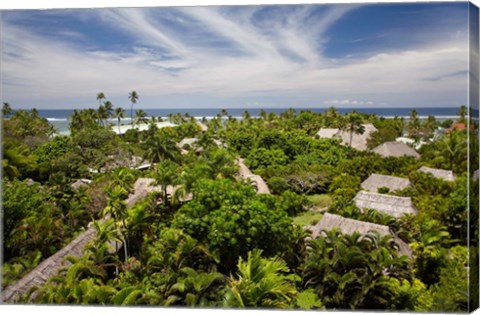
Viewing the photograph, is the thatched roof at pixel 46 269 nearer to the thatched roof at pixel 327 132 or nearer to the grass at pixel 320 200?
the grass at pixel 320 200

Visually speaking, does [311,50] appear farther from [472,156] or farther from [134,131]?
[134,131]

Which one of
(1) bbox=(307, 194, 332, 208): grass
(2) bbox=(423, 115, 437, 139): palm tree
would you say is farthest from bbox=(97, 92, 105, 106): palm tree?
(1) bbox=(307, 194, 332, 208): grass

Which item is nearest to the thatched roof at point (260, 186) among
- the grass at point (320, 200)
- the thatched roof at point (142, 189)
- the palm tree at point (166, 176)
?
the grass at point (320, 200)

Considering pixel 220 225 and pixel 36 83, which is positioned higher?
pixel 36 83

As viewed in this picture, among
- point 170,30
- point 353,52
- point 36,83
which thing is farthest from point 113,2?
point 353,52

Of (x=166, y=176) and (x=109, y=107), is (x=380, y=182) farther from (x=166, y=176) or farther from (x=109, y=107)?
(x=109, y=107)

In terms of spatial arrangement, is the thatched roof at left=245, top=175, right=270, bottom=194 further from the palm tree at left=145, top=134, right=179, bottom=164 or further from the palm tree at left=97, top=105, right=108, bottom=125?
the palm tree at left=97, top=105, right=108, bottom=125

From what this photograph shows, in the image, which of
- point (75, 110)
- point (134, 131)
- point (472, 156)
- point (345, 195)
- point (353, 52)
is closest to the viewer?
point (472, 156)
